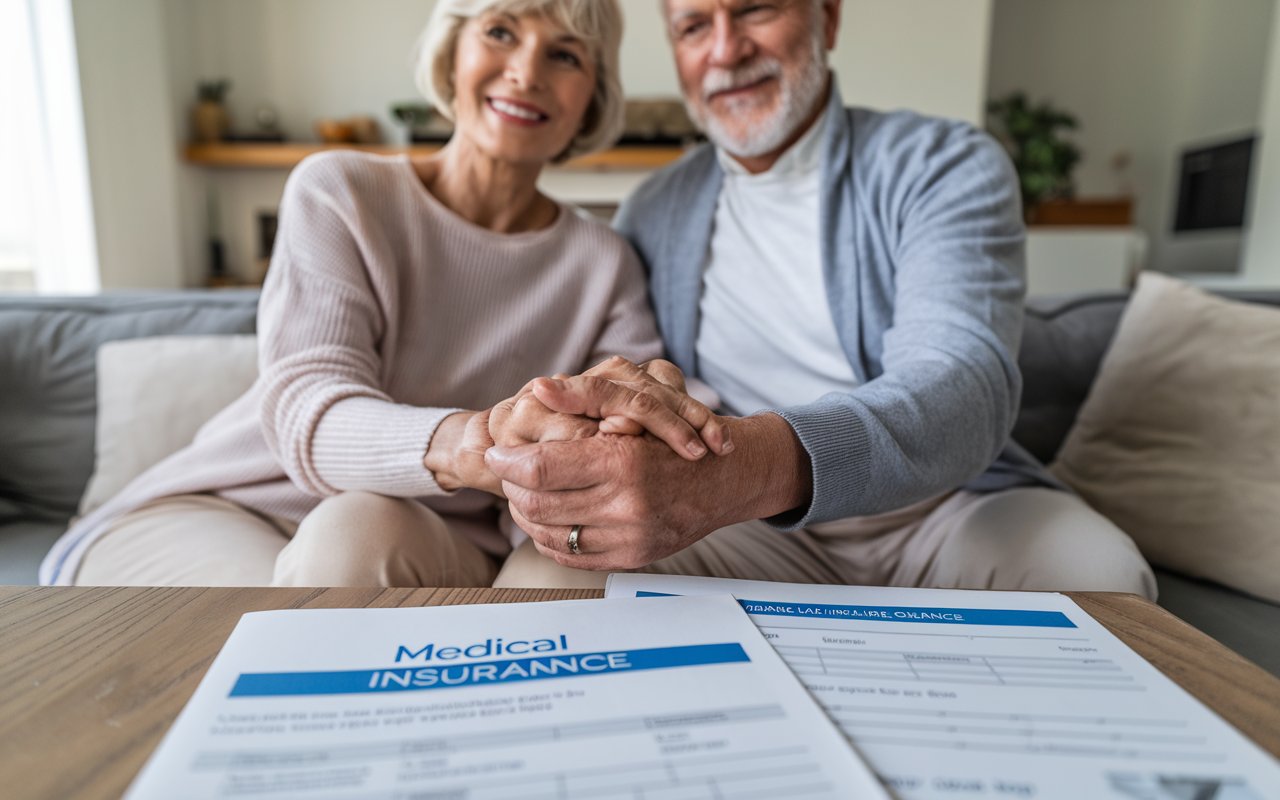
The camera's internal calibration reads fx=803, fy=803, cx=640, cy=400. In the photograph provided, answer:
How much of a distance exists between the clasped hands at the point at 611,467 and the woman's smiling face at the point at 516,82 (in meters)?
0.62

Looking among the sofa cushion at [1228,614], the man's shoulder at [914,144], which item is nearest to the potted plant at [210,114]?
the man's shoulder at [914,144]

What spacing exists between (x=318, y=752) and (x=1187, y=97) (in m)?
6.81

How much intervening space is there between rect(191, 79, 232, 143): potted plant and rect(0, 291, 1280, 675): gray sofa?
311cm

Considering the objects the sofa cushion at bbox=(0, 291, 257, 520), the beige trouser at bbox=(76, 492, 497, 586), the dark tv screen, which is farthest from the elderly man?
the dark tv screen

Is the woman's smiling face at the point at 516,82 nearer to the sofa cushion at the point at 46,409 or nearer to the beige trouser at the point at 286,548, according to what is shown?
the beige trouser at the point at 286,548

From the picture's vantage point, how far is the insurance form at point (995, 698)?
37 cm

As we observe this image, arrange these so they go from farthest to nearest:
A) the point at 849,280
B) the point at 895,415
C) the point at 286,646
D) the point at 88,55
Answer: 1. the point at 88,55
2. the point at 849,280
3. the point at 895,415
4. the point at 286,646

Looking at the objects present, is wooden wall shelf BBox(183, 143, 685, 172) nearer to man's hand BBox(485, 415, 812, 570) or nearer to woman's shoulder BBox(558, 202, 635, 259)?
woman's shoulder BBox(558, 202, 635, 259)

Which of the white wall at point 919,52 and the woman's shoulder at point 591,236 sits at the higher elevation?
the white wall at point 919,52

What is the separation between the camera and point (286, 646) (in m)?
0.46

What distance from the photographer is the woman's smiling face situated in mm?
1116

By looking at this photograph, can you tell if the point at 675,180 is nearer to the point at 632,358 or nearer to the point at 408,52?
the point at 632,358

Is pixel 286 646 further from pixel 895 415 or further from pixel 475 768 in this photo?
pixel 895 415

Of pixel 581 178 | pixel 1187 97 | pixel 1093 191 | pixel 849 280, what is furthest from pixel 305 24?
pixel 1187 97
